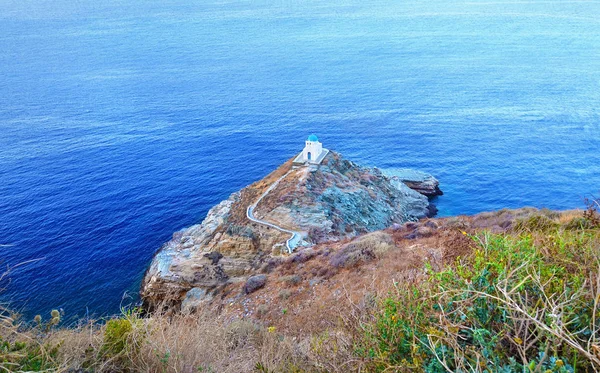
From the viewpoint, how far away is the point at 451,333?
19.1ft

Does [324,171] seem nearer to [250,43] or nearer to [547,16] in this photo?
[250,43]

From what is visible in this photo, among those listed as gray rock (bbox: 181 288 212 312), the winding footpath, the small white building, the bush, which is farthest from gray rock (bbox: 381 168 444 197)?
the bush

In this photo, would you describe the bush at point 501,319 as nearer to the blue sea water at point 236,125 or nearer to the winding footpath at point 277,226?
the blue sea water at point 236,125

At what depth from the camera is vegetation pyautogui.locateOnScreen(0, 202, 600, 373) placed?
5.47 m

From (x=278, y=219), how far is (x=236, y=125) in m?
33.2

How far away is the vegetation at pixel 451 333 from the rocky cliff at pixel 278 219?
1960 centimetres

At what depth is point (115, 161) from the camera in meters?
57.5

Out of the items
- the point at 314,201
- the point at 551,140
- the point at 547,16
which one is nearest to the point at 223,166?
the point at 314,201

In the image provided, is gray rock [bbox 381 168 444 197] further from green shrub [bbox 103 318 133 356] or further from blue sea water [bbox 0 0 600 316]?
green shrub [bbox 103 318 133 356]

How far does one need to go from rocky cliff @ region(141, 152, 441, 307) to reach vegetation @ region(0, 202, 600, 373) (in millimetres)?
19598

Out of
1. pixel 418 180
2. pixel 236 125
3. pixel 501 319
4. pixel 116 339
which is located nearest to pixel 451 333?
pixel 501 319

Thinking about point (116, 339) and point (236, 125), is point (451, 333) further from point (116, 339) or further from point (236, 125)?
point (236, 125)

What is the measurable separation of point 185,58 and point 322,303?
324ft

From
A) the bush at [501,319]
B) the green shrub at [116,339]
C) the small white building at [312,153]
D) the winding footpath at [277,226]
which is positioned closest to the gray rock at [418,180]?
the small white building at [312,153]
